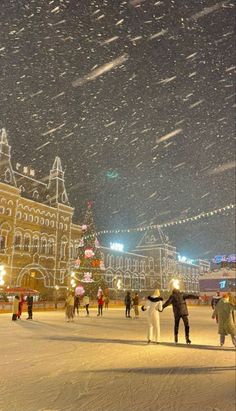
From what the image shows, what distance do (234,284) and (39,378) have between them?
2564 inches

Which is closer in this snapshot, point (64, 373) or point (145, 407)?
point (145, 407)

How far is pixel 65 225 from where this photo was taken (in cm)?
5350

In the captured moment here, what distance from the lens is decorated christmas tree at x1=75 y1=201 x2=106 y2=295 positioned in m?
40.9

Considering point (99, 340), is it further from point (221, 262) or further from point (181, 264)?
point (181, 264)

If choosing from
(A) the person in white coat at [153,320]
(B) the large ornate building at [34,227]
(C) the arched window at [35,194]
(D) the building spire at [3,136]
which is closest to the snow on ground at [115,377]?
(A) the person in white coat at [153,320]

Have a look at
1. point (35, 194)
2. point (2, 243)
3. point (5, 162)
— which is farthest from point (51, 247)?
point (5, 162)

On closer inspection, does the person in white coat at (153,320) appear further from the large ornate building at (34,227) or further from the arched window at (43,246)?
the arched window at (43,246)

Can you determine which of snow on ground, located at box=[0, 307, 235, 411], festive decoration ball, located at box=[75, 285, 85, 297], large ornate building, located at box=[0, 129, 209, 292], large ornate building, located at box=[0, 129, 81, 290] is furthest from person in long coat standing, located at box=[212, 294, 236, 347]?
festive decoration ball, located at box=[75, 285, 85, 297]

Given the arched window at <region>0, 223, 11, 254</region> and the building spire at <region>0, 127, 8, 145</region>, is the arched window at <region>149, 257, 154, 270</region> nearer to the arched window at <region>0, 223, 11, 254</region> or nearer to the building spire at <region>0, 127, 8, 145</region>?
the arched window at <region>0, 223, 11, 254</region>

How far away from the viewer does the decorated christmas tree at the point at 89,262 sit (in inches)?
1610

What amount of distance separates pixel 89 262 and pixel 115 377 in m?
36.8

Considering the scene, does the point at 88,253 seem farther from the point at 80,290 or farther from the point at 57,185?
the point at 57,185

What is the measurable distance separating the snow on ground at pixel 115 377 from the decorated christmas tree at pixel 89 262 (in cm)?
3244

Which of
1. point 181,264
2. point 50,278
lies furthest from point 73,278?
point 181,264
